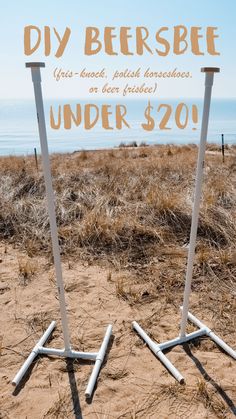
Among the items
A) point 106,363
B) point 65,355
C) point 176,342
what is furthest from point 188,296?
point 65,355

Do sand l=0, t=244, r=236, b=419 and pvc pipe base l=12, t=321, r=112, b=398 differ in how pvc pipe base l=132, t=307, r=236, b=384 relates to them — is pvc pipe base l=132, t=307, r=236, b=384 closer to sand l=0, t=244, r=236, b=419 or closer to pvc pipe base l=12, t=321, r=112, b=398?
sand l=0, t=244, r=236, b=419

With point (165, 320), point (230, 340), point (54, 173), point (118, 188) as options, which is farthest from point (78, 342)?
point (54, 173)

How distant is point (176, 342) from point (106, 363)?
525 millimetres

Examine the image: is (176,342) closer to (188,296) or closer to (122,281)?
(188,296)

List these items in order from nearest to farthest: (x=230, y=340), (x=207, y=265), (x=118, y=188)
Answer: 1. (x=230, y=340)
2. (x=207, y=265)
3. (x=118, y=188)

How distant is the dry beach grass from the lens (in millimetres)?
2037

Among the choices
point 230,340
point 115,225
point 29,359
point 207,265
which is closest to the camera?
point 29,359

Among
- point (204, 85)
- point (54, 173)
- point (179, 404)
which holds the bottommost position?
point (179, 404)

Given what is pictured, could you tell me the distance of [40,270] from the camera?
3461 millimetres

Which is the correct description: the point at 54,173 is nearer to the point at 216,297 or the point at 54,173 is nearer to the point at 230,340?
the point at 216,297

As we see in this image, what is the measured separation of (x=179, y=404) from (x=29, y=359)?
1009 millimetres

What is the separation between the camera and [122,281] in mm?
3053

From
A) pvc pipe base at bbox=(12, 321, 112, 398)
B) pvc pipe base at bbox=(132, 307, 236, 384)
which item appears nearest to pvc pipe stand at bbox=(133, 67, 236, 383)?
pvc pipe base at bbox=(132, 307, 236, 384)

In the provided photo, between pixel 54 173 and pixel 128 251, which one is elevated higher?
pixel 54 173
